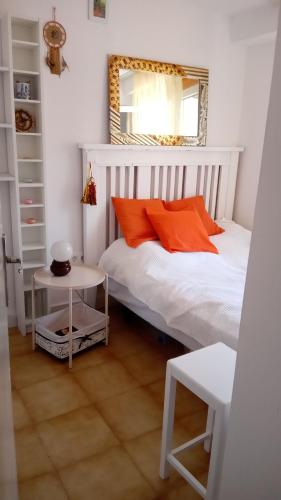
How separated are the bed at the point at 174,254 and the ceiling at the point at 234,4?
108cm

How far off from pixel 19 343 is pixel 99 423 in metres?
0.96

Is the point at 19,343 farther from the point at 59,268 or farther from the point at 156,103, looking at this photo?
the point at 156,103

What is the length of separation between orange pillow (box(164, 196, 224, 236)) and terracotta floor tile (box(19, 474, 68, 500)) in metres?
2.10

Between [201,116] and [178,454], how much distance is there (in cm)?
256

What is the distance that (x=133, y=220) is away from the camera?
2.86 metres

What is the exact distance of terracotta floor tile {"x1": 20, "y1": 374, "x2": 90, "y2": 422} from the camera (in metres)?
2.04

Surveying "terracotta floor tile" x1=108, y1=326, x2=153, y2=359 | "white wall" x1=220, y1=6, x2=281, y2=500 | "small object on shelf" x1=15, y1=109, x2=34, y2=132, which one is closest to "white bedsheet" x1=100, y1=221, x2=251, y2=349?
"terracotta floor tile" x1=108, y1=326, x2=153, y2=359

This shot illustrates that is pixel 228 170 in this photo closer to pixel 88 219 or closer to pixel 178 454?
pixel 88 219

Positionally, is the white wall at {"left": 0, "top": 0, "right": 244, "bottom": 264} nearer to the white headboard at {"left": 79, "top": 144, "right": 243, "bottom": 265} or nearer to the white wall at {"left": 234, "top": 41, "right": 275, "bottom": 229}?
the white headboard at {"left": 79, "top": 144, "right": 243, "bottom": 265}

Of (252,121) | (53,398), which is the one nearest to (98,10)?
(252,121)

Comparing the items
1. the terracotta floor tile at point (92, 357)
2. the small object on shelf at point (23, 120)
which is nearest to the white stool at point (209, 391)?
the terracotta floor tile at point (92, 357)

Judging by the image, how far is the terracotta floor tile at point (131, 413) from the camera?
76.3 inches

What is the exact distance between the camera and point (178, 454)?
70.9 inches

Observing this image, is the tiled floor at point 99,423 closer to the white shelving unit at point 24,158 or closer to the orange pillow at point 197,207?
the white shelving unit at point 24,158
